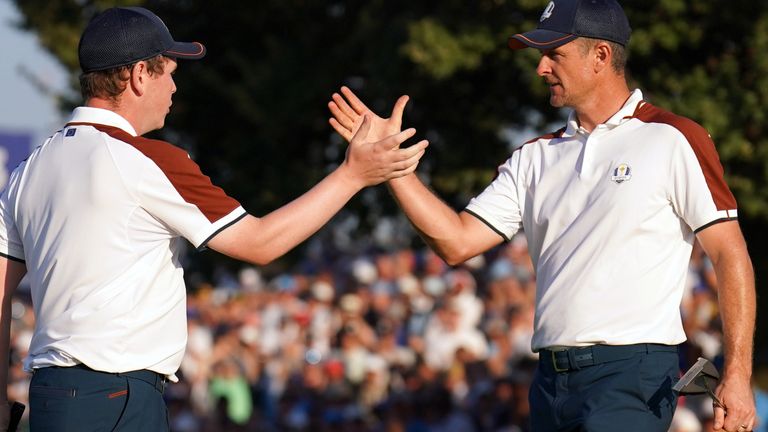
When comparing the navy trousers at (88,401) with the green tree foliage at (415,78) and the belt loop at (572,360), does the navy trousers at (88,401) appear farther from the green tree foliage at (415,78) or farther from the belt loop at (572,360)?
the green tree foliage at (415,78)

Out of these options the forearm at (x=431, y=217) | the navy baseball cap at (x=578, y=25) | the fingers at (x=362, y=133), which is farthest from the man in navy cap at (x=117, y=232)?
the navy baseball cap at (x=578, y=25)

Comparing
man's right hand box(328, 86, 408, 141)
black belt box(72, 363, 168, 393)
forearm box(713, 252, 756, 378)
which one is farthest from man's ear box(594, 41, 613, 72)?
black belt box(72, 363, 168, 393)

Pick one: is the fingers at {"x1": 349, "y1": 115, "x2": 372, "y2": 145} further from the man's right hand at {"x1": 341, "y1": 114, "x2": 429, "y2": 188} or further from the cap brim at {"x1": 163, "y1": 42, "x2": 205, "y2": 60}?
the cap brim at {"x1": 163, "y1": 42, "x2": 205, "y2": 60}

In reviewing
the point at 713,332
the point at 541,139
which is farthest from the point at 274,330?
the point at 541,139

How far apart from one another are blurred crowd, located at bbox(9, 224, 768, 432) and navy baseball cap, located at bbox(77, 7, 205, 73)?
6.55 meters

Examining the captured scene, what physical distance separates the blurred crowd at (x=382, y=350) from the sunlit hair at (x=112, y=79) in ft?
21.4

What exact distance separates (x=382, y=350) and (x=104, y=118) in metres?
10.00

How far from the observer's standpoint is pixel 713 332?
1121 cm

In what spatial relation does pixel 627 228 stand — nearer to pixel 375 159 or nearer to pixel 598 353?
pixel 598 353

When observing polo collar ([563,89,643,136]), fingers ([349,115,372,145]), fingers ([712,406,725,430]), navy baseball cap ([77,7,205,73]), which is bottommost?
fingers ([712,406,725,430])

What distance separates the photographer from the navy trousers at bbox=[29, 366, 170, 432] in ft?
15.3

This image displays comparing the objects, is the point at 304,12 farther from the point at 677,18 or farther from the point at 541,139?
the point at 541,139

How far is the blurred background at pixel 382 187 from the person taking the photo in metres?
13.6

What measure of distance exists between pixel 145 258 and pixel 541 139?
1.93 metres
